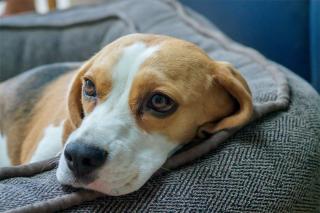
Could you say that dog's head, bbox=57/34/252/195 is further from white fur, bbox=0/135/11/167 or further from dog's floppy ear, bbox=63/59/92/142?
white fur, bbox=0/135/11/167

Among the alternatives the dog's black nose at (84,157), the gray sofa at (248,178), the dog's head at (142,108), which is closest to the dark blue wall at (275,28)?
the gray sofa at (248,178)

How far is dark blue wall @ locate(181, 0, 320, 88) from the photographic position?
2.59 metres

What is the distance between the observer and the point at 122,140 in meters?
1.15

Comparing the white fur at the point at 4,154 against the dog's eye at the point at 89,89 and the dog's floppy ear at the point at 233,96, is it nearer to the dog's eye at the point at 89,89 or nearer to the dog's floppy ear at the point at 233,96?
the dog's eye at the point at 89,89

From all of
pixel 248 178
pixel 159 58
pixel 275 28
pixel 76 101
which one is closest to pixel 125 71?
pixel 159 58

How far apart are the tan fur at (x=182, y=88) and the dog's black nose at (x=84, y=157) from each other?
16 cm

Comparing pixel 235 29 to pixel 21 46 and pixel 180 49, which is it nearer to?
pixel 21 46

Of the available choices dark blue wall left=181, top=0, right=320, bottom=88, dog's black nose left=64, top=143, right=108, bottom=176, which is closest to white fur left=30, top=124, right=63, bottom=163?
dog's black nose left=64, top=143, right=108, bottom=176

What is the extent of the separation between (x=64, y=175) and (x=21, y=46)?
5.01 feet

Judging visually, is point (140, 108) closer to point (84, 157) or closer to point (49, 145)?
point (84, 157)

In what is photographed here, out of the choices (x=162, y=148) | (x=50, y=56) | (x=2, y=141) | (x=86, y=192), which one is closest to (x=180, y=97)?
(x=162, y=148)

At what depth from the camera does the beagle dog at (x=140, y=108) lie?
110 centimetres

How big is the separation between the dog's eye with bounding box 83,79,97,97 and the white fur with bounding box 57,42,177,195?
2.7 inches

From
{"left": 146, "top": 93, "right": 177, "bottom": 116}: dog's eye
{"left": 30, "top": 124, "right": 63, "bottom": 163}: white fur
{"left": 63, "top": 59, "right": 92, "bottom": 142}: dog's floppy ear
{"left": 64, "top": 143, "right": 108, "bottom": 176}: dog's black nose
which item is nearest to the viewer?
{"left": 64, "top": 143, "right": 108, "bottom": 176}: dog's black nose
